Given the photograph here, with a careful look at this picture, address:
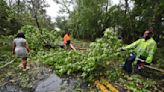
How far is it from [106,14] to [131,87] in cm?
3928

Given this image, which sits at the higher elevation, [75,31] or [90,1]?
[90,1]

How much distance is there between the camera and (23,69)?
12312mm

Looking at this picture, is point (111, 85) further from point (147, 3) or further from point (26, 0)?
point (26, 0)

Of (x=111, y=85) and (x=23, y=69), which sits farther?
(x=23, y=69)

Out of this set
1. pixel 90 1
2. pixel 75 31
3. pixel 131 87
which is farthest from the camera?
pixel 75 31

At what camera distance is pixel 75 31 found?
64750mm

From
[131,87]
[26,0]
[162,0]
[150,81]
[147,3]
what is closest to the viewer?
[131,87]

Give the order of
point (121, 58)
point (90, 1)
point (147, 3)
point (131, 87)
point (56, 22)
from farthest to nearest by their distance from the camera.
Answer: point (56, 22)
point (90, 1)
point (147, 3)
point (121, 58)
point (131, 87)

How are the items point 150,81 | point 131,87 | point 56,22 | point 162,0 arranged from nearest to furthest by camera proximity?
point 131,87
point 150,81
point 162,0
point 56,22

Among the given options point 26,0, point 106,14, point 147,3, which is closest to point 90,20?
point 106,14

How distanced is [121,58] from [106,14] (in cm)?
3628

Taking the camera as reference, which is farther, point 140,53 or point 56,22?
point 56,22

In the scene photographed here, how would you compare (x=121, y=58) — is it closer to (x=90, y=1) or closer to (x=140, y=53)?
(x=140, y=53)

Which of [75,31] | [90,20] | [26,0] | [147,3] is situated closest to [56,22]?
[75,31]
